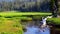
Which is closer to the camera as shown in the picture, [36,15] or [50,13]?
[50,13]

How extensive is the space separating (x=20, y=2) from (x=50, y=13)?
7.72 feet

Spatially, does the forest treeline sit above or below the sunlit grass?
below

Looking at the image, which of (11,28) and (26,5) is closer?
(11,28)

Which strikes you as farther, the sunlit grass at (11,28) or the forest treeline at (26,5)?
the forest treeline at (26,5)

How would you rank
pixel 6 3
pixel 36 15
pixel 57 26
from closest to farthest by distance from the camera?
pixel 57 26 < pixel 6 3 < pixel 36 15

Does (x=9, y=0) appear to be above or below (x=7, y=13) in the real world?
above

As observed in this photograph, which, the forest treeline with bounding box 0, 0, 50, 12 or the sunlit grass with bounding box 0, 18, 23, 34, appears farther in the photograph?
the forest treeline with bounding box 0, 0, 50, 12

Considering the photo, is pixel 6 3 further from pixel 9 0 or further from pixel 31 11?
pixel 31 11

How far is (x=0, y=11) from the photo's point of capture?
1277cm

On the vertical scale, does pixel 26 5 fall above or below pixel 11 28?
below

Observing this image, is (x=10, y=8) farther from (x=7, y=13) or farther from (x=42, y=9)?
(x=42, y=9)

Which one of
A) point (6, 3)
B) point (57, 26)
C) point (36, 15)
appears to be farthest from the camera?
point (36, 15)

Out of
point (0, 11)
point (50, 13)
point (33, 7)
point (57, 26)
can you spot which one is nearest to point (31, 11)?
point (33, 7)

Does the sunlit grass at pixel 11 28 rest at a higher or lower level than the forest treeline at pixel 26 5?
higher
